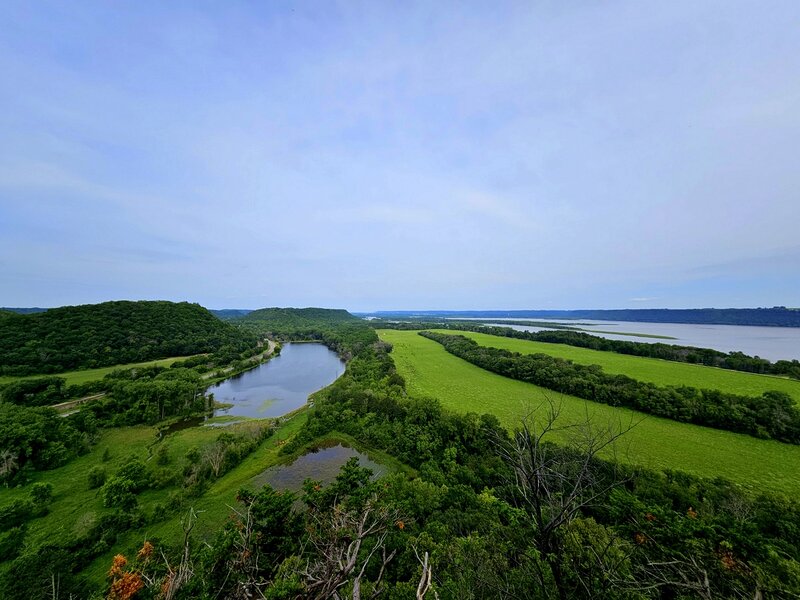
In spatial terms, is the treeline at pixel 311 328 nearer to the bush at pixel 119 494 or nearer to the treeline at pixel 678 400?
the treeline at pixel 678 400

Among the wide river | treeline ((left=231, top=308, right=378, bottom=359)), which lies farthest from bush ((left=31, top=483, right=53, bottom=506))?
the wide river

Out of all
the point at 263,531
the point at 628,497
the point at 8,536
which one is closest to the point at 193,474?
the point at 8,536

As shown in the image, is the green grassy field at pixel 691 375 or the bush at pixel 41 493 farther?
the green grassy field at pixel 691 375

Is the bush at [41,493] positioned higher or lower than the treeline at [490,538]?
lower

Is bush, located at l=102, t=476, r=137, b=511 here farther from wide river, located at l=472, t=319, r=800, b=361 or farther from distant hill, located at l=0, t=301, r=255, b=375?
wide river, located at l=472, t=319, r=800, b=361

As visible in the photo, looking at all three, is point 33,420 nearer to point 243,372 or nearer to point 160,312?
point 243,372

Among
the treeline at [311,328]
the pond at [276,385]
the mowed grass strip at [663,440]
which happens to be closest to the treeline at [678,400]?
the mowed grass strip at [663,440]

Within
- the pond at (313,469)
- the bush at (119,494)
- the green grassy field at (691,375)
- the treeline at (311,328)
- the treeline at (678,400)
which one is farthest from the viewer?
the treeline at (311,328)
